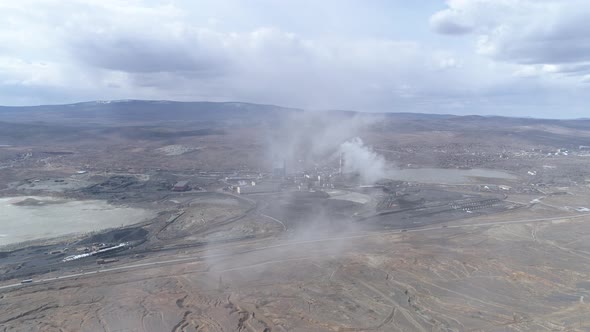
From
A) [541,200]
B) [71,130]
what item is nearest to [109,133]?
[71,130]

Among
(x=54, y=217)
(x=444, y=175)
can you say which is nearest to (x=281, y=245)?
(x=54, y=217)

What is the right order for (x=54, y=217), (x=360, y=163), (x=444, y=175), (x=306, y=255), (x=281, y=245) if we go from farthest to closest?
(x=360, y=163), (x=444, y=175), (x=54, y=217), (x=281, y=245), (x=306, y=255)

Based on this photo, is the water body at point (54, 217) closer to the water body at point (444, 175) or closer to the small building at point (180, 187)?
the small building at point (180, 187)

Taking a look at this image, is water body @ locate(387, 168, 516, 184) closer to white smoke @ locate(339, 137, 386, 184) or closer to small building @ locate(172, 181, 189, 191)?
white smoke @ locate(339, 137, 386, 184)

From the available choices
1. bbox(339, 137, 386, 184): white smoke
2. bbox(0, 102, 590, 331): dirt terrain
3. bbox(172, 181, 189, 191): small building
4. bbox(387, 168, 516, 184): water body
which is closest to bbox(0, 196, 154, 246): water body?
bbox(0, 102, 590, 331): dirt terrain

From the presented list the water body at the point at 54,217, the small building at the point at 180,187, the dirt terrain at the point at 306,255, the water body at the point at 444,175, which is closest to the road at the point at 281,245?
the dirt terrain at the point at 306,255

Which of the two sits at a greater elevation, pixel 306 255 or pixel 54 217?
pixel 54 217

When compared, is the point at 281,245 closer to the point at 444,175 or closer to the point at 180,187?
the point at 180,187
